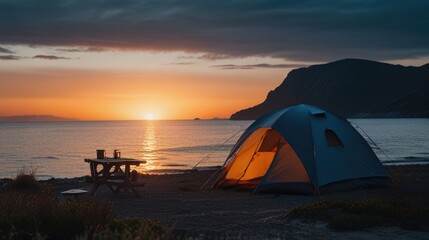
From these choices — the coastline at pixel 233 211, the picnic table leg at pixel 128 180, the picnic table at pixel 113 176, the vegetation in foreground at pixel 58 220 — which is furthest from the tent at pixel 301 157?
the vegetation in foreground at pixel 58 220

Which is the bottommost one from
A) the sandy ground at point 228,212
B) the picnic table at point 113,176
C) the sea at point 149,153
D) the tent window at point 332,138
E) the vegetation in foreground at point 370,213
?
the sea at point 149,153

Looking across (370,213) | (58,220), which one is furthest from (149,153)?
(58,220)

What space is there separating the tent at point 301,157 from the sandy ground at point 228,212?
0.54 meters

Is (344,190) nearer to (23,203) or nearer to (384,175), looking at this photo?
(384,175)

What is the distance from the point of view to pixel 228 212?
13.2m

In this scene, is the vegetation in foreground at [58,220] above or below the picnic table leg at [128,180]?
above

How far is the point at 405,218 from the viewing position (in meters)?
11.2

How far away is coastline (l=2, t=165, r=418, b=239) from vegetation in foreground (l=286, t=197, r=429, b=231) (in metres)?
0.22

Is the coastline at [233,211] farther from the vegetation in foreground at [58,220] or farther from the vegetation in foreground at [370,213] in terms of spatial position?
the vegetation in foreground at [58,220]

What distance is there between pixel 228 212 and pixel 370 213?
10.6 ft

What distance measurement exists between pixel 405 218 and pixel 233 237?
149 inches

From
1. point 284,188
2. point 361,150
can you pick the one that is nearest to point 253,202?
point 284,188

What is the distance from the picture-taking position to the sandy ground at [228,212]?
1036cm

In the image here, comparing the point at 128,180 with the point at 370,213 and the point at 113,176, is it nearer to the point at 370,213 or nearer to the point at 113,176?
the point at 113,176
